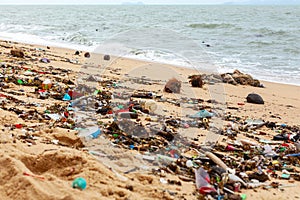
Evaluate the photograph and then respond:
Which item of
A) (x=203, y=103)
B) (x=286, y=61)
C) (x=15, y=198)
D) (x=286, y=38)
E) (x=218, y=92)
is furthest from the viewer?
(x=286, y=38)

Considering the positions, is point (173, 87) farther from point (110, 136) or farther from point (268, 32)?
point (268, 32)

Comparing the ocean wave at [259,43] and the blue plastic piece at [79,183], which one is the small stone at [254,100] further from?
the ocean wave at [259,43]

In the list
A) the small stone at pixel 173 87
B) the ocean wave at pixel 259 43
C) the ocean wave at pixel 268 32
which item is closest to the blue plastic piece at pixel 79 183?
the small stone at pixel 173 87

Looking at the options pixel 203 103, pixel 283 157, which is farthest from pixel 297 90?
pixel 283 157

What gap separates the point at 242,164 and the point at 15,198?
2.28m

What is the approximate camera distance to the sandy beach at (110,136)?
2.61 m

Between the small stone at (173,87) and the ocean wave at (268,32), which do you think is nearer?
the small stone at (173,87)

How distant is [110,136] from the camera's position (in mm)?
3846

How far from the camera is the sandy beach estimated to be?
103 inches

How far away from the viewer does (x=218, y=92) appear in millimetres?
7863

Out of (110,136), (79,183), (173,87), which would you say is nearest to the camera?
(79,183)

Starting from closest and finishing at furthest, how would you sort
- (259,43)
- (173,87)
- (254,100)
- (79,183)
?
(79,183), (173,87), (254,100), (259,43)

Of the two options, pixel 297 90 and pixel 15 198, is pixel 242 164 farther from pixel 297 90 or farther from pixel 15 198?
pixel 297 90

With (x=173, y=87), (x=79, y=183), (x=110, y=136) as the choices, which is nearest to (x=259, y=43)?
(x=173, y=87)
